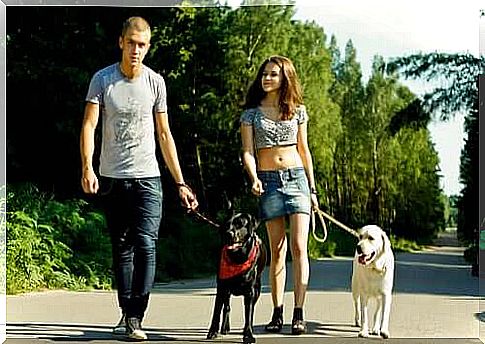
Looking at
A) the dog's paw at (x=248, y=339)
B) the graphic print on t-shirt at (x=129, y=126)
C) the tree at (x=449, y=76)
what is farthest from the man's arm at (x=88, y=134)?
the tree at (x=449, y=76)

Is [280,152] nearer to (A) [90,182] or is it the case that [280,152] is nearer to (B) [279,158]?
(B) [279,158]

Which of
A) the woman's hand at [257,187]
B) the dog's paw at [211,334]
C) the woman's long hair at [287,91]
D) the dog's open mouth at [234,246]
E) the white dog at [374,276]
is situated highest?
the woman's long hair at [287,91]

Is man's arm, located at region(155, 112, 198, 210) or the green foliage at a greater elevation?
man's arm, located at region(155, 112, 198, 210)

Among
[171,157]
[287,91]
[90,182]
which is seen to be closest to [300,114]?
[287,91]

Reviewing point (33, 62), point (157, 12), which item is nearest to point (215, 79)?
point (157, 12)

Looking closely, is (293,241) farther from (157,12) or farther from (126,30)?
(157,12)

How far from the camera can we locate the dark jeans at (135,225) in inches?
204

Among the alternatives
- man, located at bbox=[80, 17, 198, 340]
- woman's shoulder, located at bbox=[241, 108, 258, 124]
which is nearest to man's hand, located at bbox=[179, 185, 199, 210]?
man, located at bbox=[80, 17, 198, 340]

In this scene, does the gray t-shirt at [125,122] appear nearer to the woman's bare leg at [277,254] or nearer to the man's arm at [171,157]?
the man's arm at [171,157]

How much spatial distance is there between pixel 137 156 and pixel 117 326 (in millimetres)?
1000

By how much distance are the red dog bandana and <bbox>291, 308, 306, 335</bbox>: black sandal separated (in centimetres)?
55

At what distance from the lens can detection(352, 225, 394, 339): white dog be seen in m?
5.27

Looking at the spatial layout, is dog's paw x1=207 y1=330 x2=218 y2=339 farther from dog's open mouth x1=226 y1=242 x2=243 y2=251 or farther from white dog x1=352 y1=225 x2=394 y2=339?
white dog x1=352 y1=225 x2=394 y2=339

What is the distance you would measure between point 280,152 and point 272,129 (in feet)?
0.45
